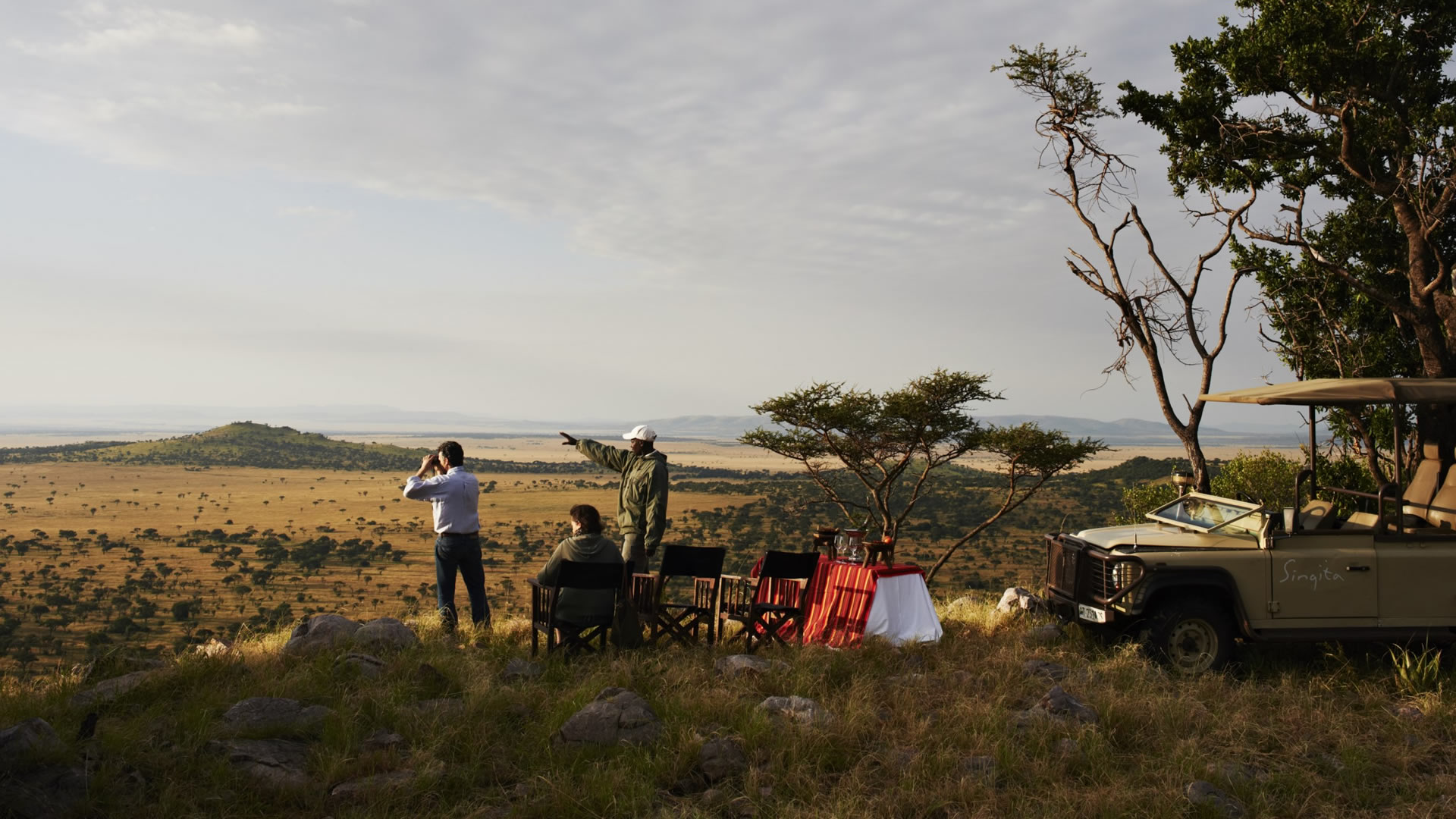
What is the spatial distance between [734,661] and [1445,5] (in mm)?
12868

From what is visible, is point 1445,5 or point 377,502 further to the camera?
point 377,502

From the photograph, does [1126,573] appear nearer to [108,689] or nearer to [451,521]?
[451,521]

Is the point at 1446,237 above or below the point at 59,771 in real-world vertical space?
above

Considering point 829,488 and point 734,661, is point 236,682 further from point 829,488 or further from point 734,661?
point 829,488

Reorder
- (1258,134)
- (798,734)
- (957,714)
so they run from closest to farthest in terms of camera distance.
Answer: (798,734)
(957,714)
(1258,134)

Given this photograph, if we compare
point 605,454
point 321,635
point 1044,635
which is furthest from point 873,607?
point 321,635

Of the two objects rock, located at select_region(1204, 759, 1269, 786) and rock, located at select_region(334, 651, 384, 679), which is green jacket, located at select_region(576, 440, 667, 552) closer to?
rock, located at select_region(334, 651, 384, 679)

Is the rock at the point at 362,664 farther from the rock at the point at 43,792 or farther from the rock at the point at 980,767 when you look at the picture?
the rock at the point at 980,767

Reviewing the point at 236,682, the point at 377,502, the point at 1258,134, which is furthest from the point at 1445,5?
the point at 377,502

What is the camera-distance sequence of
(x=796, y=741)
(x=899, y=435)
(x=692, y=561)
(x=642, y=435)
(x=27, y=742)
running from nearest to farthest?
(x=27, y=742), (x=796, y=741), (x=692, y=561), (x=642, y=435), (x=899, y=435)

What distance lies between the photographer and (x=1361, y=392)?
7715 mm

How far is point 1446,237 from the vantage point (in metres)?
13.6

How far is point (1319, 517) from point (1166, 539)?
49.8 inches

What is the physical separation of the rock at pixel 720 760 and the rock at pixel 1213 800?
2551 mm
